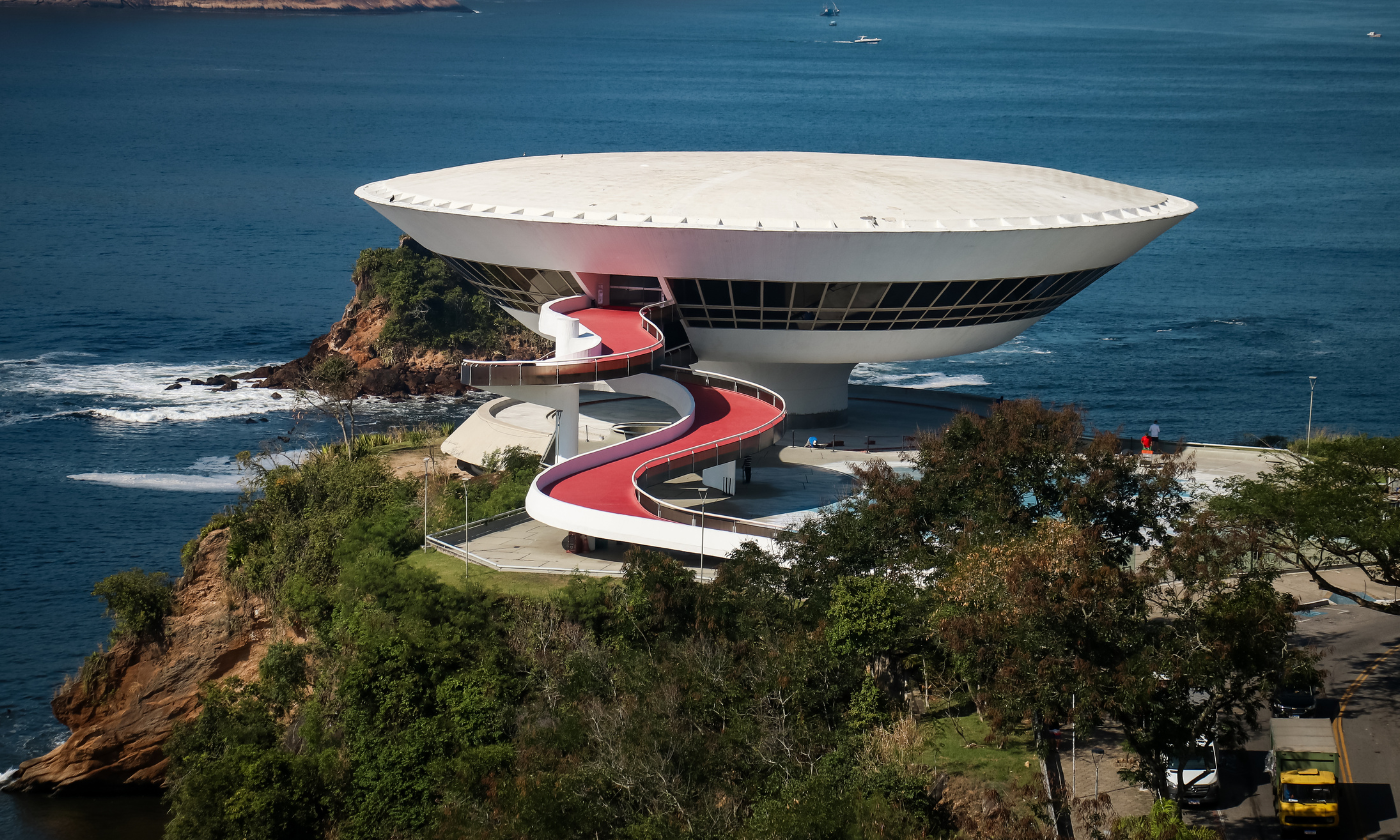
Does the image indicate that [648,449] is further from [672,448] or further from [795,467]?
[795,467]

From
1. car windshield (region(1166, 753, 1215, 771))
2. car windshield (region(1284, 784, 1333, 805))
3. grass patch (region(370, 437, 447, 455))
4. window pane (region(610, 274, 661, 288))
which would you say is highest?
window pane (region(610, 274, 661, 288))

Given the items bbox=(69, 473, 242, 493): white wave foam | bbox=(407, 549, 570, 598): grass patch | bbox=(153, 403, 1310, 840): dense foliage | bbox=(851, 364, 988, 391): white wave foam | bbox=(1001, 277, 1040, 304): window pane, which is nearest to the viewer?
bbox=(153, 403, 1310, 840): dense foliage

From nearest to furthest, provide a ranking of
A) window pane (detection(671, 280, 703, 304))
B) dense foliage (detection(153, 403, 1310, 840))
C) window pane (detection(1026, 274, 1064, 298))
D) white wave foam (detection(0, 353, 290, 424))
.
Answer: dense foliage (detection(153, 403, 1310, 840)) < window pane (detection(671, 280, 703, 304)) < window pane (detection(1026, 274, 1064, 298)) < white wave foam (detection(0, 353, 290, 424))

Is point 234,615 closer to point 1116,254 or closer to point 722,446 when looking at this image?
point 722,446

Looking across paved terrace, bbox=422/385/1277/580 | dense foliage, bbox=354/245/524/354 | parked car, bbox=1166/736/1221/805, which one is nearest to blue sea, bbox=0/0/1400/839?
dense foliage, bbox=354/245/524/354

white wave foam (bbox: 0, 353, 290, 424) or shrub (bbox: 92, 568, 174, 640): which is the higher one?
white wave foam (bbox: 0, 353, 290, 424)

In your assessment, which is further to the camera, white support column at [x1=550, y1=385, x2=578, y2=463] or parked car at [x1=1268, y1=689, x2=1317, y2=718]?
white support column at [x1=550, y1=385, x2=578, y2=463]

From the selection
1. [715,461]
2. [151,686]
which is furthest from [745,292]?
[151,686]

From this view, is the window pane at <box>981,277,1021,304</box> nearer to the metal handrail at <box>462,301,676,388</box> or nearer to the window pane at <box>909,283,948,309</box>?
the window pane at <box>909,283,948,309</box>
